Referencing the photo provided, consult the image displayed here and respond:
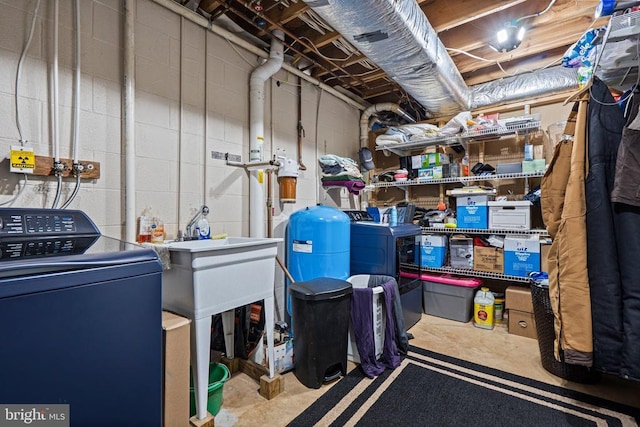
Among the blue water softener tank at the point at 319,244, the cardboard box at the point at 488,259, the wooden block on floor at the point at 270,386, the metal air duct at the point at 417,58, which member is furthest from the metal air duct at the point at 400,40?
the wooden block on floor at the point at 270,386

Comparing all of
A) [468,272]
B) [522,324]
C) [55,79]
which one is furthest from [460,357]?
[55,79]

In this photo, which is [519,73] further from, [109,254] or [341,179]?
[109,254]

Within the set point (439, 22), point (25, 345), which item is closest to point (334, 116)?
point (439, 22)

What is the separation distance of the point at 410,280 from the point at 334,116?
6.77 ft

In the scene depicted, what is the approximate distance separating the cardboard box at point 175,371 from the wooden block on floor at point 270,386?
0.51 m

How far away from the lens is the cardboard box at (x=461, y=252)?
123 inches

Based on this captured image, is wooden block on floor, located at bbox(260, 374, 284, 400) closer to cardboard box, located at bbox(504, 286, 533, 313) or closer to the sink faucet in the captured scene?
the sink faucet

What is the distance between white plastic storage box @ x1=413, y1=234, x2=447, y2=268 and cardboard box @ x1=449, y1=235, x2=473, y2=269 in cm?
8

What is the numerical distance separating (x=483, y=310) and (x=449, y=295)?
329 mm

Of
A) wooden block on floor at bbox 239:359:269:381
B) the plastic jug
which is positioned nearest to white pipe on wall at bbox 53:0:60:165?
wooden block on floor at bbox 239:359:269:381

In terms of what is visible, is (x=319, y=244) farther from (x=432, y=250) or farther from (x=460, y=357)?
(x=432, y=250)

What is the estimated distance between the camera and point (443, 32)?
9.23 ft

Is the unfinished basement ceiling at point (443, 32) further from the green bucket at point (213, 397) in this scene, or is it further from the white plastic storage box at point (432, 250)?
the green bucket at point (213, 397)

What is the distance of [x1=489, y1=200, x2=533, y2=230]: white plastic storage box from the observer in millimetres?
2797
